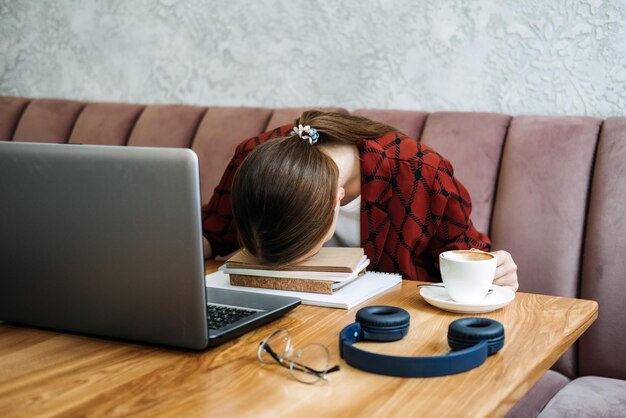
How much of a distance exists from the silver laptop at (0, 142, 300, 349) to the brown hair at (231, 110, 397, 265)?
210mm

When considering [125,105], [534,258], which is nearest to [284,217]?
[534,258]

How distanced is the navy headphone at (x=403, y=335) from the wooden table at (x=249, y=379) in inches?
0.4

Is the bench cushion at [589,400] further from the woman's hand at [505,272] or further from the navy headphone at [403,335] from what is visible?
the navy headphone at [403,335]

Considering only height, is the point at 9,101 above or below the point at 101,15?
below

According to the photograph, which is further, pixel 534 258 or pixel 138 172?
pixel 534 258

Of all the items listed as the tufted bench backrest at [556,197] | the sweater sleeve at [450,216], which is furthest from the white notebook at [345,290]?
the tufted bench backrest at [556,197]

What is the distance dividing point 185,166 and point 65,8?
2.16 m

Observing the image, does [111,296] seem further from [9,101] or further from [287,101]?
[9,101]

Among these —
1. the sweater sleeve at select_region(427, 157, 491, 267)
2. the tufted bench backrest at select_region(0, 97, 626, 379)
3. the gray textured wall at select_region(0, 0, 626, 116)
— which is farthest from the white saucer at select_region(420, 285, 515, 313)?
the gray textured wall at select_region(0, 0, 626, 116)

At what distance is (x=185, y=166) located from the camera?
0.79 metres

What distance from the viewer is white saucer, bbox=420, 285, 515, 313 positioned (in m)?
1.04

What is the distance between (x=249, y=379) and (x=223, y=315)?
22 centimetres

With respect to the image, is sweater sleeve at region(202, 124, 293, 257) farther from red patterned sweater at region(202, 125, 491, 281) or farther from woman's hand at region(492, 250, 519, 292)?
woman's hand at region(492, 250, 519, 292)

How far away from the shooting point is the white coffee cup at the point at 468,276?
1018 millimetres
